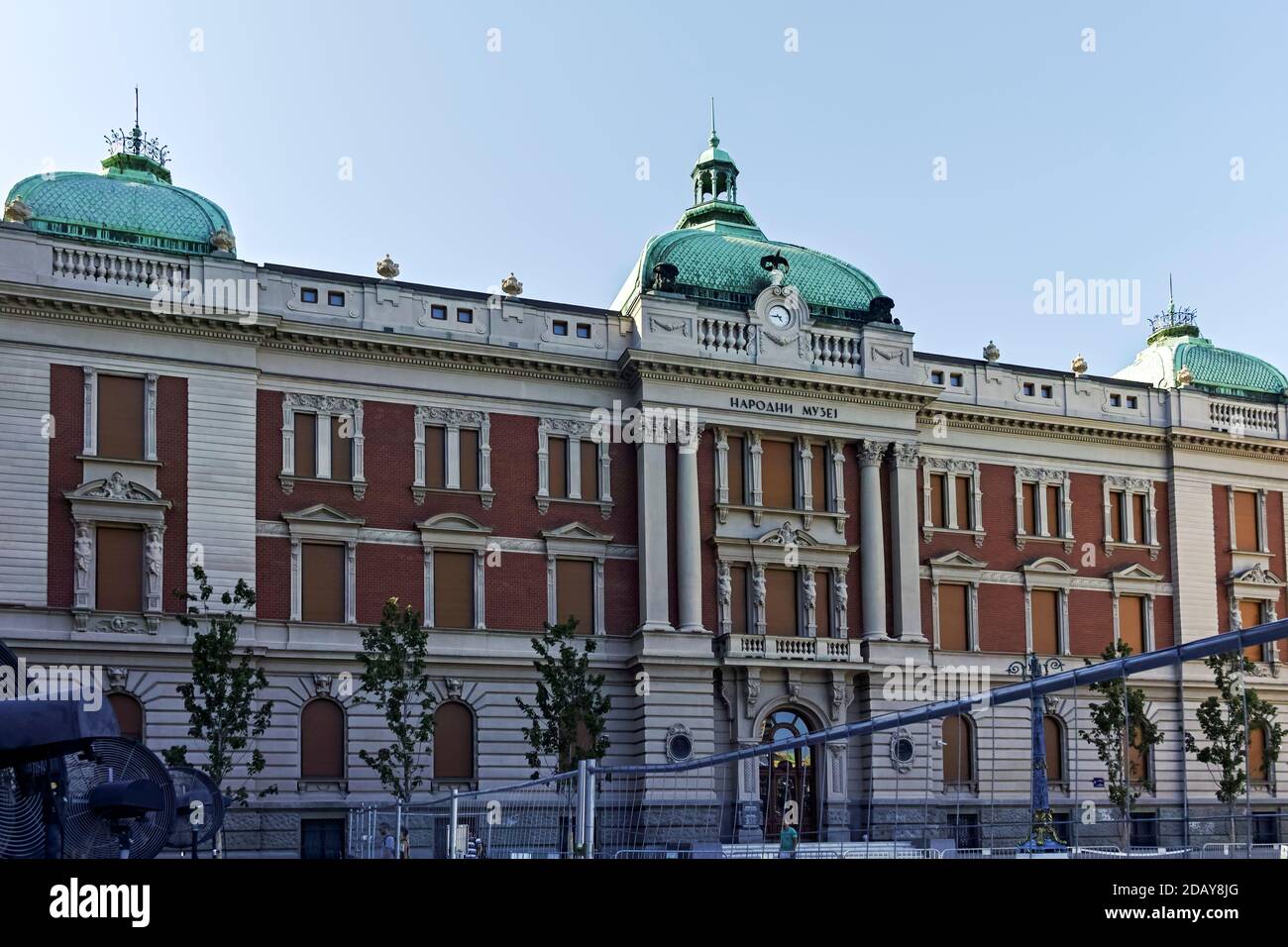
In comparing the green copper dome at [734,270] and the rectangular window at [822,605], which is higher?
the green copper dome at [734,270]

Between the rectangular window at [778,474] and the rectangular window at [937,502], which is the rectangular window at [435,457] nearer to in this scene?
the rectangular window at [778,474]

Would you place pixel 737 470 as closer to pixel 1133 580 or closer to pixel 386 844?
pixel 1133 580

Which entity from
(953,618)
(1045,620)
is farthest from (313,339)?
(1045,620)

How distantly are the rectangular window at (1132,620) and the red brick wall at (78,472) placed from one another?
111ft

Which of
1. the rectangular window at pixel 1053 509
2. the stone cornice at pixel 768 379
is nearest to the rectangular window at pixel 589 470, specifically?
the stone cornice at pixel 768 379

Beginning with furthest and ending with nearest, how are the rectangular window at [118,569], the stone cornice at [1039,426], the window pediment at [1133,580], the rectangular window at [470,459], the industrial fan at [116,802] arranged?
the window pediment at [1133,580]
the stone cornice at [1039,426]
the rectangular window at [470,459]
the rectangular window at [118,569]
the industrial fan at [116,802]

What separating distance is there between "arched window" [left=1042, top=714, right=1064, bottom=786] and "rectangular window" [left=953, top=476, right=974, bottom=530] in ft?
24.2

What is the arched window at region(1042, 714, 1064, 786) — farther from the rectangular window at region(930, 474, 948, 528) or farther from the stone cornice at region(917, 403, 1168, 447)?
the stone cornice at region(917, 403, 1168, 447)

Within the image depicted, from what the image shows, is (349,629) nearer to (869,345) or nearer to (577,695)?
(577,695)

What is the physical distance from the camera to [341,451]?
47.3 meters

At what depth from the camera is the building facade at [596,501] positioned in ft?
144

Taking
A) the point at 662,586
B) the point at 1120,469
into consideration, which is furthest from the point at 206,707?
the point at 1120,469

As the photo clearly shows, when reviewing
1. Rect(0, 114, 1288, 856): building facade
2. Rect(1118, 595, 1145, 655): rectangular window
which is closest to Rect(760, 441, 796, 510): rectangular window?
Rect(0, 114, 1288, 856): building facade
